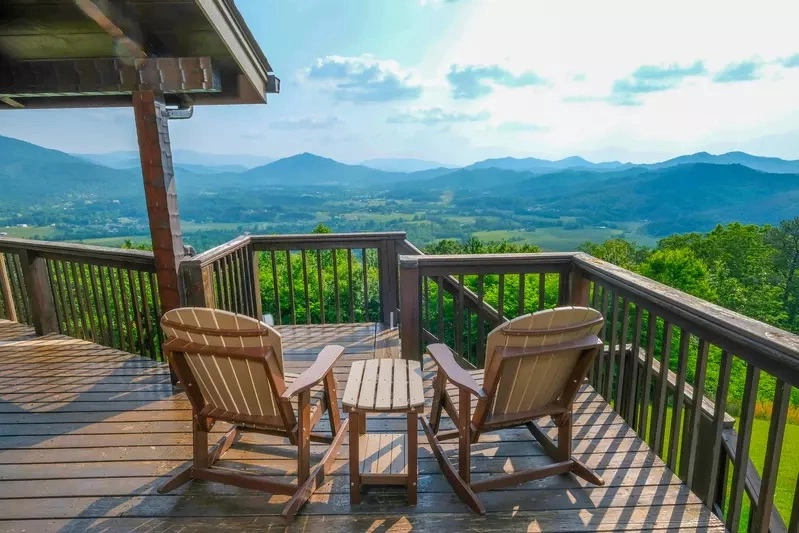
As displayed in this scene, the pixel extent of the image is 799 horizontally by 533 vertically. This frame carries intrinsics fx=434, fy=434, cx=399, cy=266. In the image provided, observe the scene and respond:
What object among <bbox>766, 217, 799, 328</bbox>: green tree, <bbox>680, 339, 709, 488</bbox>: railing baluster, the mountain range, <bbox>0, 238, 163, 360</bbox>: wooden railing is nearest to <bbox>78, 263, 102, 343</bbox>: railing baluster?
<bbox>0, 238, 163, 360</bbox>: wooden railing

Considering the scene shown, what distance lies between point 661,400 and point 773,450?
667 millimetres

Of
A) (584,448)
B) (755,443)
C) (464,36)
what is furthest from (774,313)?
(584,448)

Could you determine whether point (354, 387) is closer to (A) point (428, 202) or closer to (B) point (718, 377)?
(B) point (718, 377)

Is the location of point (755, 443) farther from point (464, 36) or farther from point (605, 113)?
point (605, 113)

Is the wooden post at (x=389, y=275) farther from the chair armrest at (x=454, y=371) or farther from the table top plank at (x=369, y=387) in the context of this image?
the chair armrest at (x=454, y=371)

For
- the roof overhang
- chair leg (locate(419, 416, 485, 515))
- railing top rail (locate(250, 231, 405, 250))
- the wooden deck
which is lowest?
the wooden deck

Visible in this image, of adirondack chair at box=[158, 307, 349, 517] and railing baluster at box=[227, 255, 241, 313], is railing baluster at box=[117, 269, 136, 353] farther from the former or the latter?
adirondack chair at box=[158, 307, 349, 517]

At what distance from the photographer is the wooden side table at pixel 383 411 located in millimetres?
1941

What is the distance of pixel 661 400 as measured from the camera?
2.27m

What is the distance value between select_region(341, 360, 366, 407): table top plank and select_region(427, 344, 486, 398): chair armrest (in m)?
0.40

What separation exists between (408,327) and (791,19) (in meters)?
28.9

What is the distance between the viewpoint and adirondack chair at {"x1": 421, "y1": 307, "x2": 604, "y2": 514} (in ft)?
6.21

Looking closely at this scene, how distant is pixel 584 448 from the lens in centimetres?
241

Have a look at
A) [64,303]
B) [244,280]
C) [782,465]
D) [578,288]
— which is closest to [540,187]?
[782,465]
